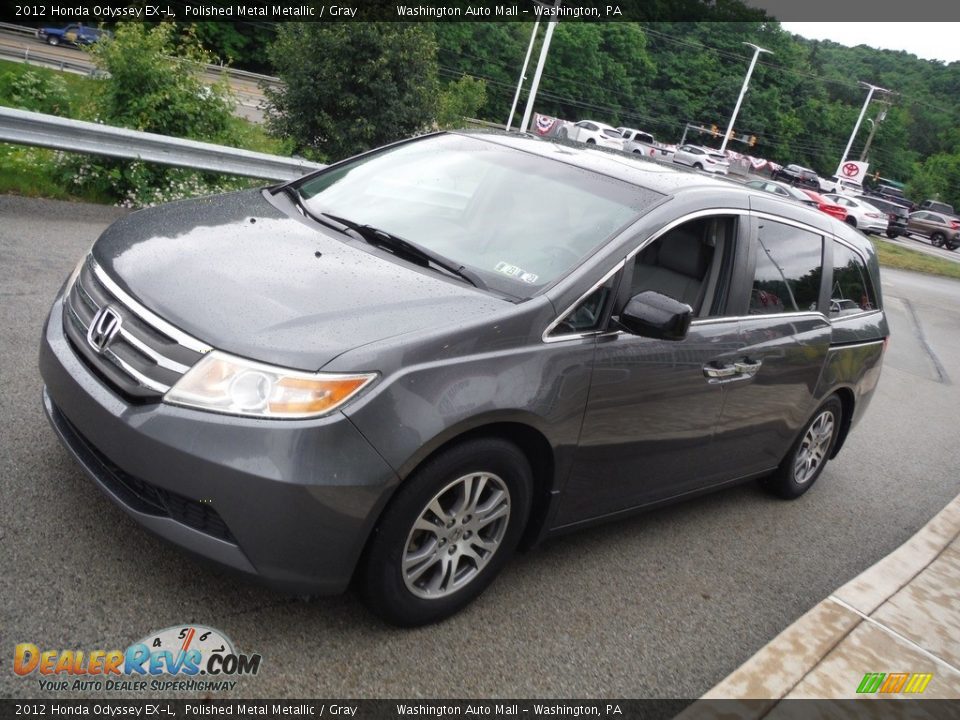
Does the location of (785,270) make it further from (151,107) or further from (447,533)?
(151,107)

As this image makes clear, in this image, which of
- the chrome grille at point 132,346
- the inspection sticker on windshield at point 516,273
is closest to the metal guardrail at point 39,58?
the chrome grille at point 132,346

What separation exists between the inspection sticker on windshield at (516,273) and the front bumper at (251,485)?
106cm

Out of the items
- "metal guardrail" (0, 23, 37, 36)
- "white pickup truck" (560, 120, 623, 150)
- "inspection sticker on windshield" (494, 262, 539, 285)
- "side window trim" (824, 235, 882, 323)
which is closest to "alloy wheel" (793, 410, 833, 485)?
→ "side window trim" (824, 235, 882, 323)

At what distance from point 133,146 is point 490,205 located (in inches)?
228

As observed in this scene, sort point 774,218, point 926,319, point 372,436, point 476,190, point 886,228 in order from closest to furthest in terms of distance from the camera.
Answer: point 372,436 < point 476,190 < point 774,218 < point 926,319 < point 886,228

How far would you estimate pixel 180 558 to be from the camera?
130 inches

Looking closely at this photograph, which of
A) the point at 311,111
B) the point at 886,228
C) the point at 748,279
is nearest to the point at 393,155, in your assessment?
the point at 748,279

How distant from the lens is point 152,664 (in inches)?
109

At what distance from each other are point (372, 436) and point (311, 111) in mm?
11566

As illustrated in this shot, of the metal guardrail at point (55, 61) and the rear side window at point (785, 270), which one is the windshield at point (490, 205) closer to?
the rear side window at point (785, 270)

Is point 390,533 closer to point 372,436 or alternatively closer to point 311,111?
point 372,436

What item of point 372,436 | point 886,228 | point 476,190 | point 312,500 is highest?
point 476,190

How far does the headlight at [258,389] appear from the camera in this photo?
2746mm

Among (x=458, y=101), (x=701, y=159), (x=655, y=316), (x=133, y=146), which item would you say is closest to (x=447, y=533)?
(x=655, y=316)
